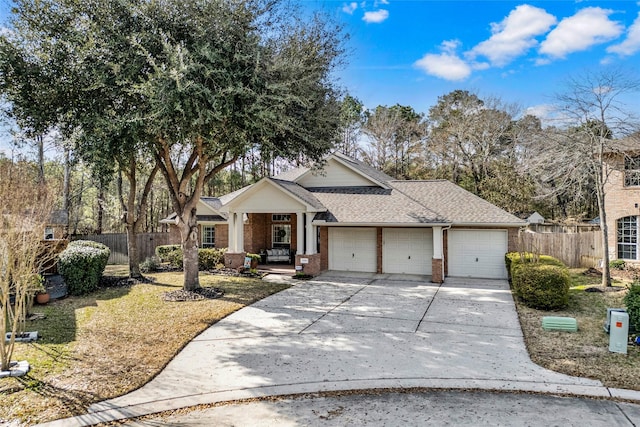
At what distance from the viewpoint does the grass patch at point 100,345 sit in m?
5.89

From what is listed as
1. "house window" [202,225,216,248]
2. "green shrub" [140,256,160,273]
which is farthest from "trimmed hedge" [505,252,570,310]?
"green shrub" [140,256,160,273]

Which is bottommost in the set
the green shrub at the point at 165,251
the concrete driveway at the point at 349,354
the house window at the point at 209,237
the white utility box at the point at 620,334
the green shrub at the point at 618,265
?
the concrete driveway at the point at 349,354

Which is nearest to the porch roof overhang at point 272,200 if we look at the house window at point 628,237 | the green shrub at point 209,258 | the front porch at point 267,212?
the front porch at point 267,212

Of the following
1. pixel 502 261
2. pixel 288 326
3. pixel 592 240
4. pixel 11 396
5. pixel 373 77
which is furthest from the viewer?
pixel 373 77

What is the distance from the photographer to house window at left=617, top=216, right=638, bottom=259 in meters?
17.5

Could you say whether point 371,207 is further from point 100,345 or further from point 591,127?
point 100,345

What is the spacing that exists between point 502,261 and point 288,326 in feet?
35.8

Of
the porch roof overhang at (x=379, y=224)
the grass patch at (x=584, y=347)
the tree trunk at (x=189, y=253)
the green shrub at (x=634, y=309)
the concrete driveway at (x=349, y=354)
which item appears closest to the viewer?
the concrete driveway at (x=349, y=354)

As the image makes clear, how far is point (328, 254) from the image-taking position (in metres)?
18.9

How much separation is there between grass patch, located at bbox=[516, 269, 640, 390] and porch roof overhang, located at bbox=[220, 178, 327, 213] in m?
9.25

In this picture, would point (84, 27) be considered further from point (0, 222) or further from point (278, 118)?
point (0, 222)

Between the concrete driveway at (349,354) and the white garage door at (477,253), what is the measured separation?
4261 millimetres

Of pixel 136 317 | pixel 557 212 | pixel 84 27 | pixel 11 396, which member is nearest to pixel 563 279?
pixel 136 317

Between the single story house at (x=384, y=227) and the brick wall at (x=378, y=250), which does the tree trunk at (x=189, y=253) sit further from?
the brick wall at (x=378, y=250)
